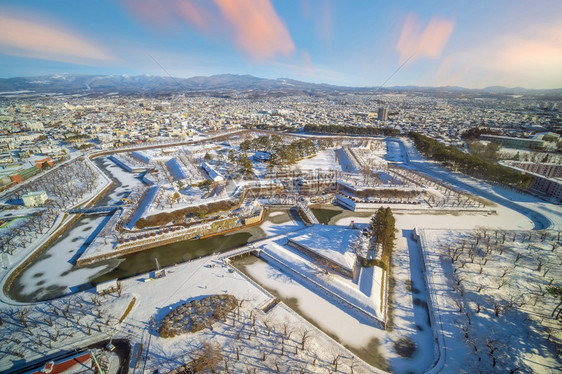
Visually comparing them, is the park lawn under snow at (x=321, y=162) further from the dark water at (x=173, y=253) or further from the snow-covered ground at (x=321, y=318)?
the snow-covered ground at (x=321, y=318)

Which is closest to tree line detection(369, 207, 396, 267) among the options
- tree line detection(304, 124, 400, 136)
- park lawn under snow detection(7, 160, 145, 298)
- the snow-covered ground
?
the snow-covered ground

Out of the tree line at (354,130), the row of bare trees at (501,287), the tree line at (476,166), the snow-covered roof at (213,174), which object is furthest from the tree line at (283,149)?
the row of bare trees at (501,287)

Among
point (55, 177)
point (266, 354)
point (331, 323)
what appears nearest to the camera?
point (266, 354)

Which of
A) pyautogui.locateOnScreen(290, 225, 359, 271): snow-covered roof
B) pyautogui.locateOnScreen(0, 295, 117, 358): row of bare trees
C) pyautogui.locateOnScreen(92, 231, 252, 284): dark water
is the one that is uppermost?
pyautogui.locateOnScreen(290, 225, 359, 271): snow-covered roof

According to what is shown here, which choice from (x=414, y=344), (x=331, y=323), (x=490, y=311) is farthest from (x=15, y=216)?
(x=490, y=311)

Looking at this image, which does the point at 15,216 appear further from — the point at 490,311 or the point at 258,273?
the point at 490,311

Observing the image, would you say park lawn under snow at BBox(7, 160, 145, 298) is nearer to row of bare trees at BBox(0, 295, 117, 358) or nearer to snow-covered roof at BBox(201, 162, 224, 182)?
row of bare trees at BBox(0, 295, 117, 358)
